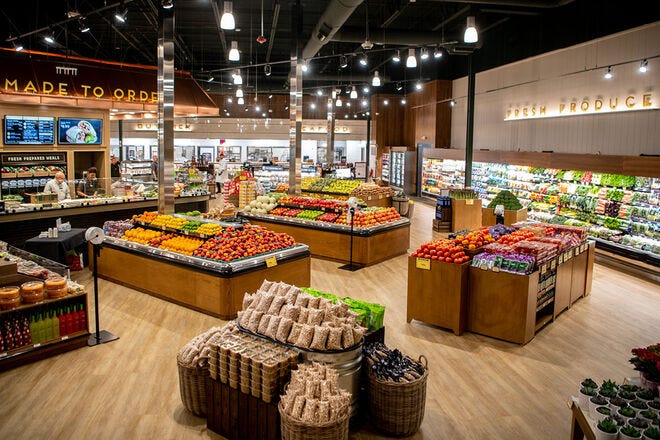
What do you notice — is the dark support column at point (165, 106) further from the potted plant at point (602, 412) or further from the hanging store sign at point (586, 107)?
the hanging store sign at point (586, 107)

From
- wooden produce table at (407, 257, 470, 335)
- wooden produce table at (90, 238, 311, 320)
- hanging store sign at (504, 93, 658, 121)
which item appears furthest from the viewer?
hanging store sign at (504, 93, 658, 121)

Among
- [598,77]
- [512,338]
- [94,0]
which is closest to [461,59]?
[598,77]

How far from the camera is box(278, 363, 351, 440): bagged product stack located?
10.6ft

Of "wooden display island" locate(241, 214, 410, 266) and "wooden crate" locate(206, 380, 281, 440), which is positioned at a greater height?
"wooden display island" locate(241, 214, 410, 266)

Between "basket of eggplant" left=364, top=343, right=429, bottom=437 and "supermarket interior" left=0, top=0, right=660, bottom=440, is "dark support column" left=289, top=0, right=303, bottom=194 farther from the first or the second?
"basket of eggplant" left=364, top=343, right=429, bottom=437

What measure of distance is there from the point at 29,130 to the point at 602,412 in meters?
12.9

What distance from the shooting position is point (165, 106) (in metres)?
9.16

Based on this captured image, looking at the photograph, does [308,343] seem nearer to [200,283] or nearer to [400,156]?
[200,283]

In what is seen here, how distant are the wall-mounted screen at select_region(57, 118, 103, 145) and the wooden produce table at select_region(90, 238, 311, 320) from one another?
18.8 ft

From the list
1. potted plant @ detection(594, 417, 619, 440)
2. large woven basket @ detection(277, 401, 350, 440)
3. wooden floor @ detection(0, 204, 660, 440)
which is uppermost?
potted plant @ detection(594, 417, 619, 440)

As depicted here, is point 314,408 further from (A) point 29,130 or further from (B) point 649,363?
(A) point 29,130

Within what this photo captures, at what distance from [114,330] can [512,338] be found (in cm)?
472

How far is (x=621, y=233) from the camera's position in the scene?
33.1 ft

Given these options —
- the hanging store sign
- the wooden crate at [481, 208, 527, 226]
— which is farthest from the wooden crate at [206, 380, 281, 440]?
the hanging store sign
